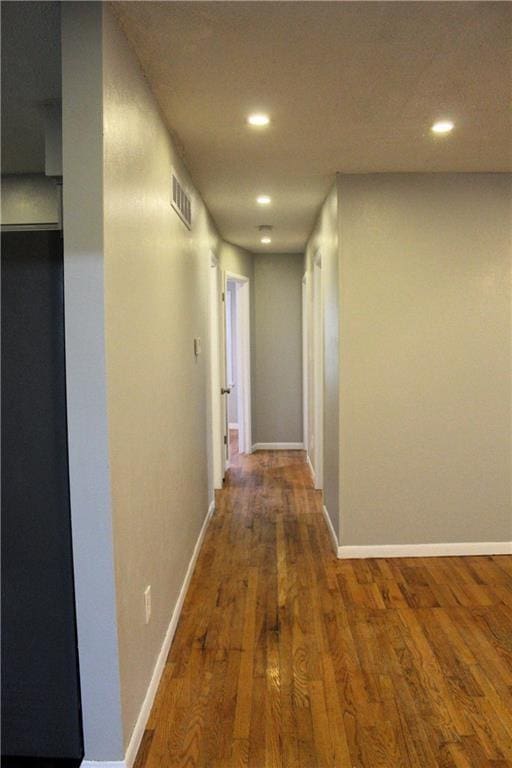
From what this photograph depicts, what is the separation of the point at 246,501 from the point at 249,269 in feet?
10.1

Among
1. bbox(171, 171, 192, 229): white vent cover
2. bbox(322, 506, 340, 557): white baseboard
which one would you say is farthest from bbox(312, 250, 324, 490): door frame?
bbox(171, 171, 192, 229): white vent cover

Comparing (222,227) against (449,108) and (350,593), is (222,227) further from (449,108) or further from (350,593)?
(350,593)

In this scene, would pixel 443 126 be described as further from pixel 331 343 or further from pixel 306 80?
pixel 331 343

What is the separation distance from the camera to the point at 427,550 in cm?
366

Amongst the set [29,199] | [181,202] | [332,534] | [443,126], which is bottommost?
[332,534]

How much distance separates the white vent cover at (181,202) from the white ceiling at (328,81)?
0.21m

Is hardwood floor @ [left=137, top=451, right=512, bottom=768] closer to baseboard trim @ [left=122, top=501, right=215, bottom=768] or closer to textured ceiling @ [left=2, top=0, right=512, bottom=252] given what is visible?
baseboard trim @ [left=122, top=501, right=215, bottom=768]

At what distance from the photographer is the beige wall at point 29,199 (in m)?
3.35

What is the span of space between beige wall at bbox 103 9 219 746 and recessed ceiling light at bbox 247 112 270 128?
1.29 feet

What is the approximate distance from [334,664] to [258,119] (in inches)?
94.6

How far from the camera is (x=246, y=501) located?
502 centimetres

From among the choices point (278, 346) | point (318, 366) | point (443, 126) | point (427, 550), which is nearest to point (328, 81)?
point (443, 126)

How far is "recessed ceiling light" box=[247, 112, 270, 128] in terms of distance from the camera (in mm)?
2467

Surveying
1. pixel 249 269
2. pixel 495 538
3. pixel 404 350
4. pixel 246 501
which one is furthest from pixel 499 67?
pixel 249 269
